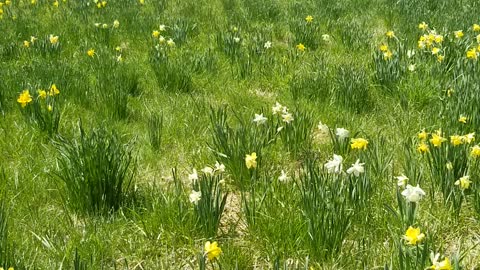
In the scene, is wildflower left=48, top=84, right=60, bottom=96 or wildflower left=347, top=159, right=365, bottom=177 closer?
wildflower left=347, top=159, right=365, bottom=177

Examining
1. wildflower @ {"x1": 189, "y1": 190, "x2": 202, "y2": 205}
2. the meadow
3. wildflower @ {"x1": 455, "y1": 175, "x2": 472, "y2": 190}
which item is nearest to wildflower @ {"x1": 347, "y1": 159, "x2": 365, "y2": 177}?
the meadow

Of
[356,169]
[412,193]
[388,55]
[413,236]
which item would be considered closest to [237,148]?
[356,169]

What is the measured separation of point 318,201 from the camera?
228cm

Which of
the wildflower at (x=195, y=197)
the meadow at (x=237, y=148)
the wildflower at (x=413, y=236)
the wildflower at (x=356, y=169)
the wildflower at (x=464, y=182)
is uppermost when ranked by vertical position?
the wildflower at (x=413, y=236)

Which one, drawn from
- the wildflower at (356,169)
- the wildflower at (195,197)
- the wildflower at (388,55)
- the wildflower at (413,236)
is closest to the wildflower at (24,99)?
the wildflower at (195,197)

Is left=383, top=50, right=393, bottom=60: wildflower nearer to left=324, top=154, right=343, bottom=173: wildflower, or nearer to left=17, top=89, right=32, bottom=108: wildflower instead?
left=324, top=154, right=343, bottom=173: wildflower

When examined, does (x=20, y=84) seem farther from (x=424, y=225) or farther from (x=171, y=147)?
(x=424, y=225)

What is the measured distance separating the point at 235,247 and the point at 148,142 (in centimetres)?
135

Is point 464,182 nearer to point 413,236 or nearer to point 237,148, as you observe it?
point 413,236

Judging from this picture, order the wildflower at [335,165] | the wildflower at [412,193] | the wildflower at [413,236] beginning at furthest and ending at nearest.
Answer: the wildflower at [335,165] < the wildflower at [412,193] < the wildflower at [413,236]

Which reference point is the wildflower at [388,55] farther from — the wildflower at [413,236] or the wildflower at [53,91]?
the wildflower at [413,236]

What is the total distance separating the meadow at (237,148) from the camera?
2314 millimetres

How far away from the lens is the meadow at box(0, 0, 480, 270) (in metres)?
2.31

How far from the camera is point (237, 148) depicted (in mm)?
2971
